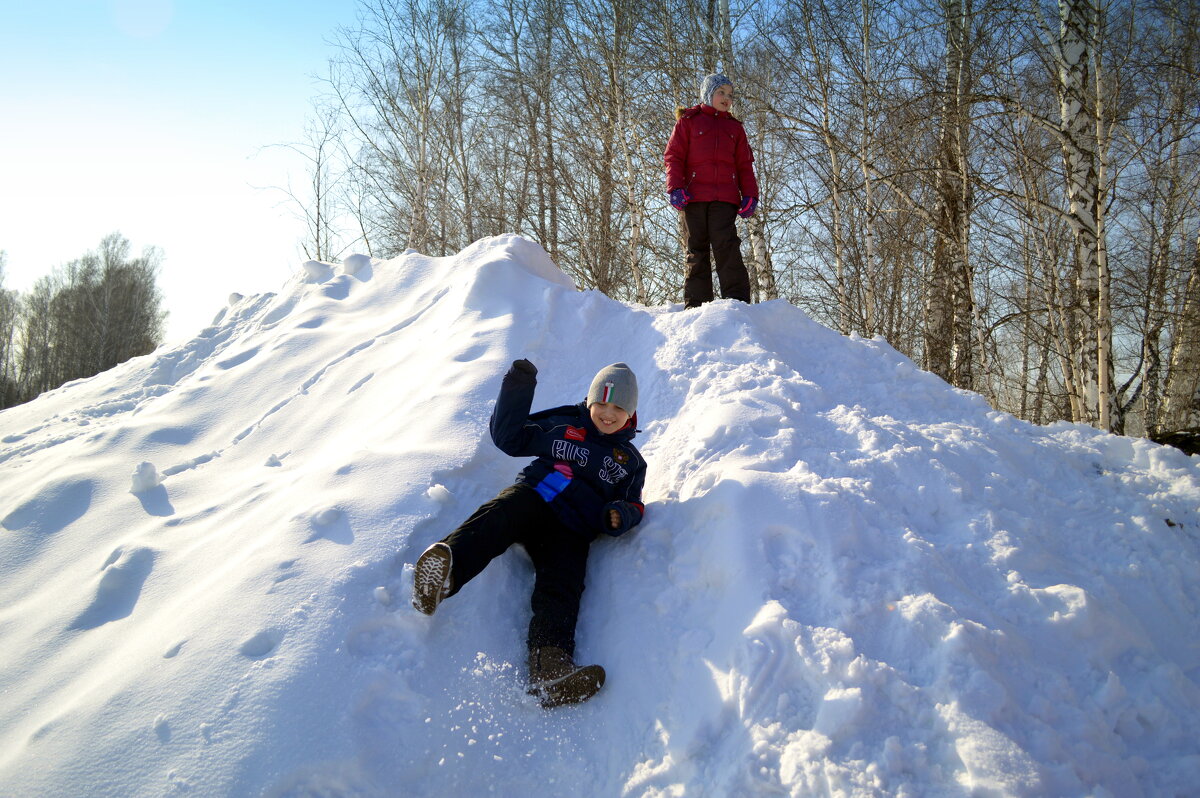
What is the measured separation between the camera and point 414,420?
3287 mm

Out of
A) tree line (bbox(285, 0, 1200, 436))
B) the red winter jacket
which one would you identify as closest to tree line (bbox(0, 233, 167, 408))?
tree line (bbox(285, 0, 1200, 436))

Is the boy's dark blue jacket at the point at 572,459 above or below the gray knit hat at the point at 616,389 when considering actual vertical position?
below

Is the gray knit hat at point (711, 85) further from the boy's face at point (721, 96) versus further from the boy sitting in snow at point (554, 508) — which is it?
the boy sitting in snow at point (554, 508)

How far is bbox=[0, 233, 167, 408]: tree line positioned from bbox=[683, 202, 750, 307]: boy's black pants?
2880 cm

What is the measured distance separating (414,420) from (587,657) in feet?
4.91

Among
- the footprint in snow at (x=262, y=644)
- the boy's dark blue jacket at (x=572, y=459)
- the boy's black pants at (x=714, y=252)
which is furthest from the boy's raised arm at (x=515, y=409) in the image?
the boy's black pants at (x=714, y=252)

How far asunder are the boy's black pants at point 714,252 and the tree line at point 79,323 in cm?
2880

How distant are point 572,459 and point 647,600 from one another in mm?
627

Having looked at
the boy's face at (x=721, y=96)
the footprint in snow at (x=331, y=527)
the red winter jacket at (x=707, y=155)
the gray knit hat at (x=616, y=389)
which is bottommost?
the footprint in snow at (x=331, y=527)

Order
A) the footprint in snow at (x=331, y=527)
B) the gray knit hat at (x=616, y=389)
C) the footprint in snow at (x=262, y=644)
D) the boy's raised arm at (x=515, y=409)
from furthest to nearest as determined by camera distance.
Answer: the gray knit hat at (x=616, y=389), the boy's raised arm at (x=515, y=409), the footprint in snow at (x=331, y=527), the footprint in snow at (x=262, y=644)

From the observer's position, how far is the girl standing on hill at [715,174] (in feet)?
15.7

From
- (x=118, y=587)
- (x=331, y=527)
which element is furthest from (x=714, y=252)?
(x=118, y=587)

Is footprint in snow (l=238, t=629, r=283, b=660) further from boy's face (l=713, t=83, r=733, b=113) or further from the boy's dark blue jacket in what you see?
boy's face (l=713, t=83, r=733, b=113)

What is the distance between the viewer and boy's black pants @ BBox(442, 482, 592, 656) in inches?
91.0
